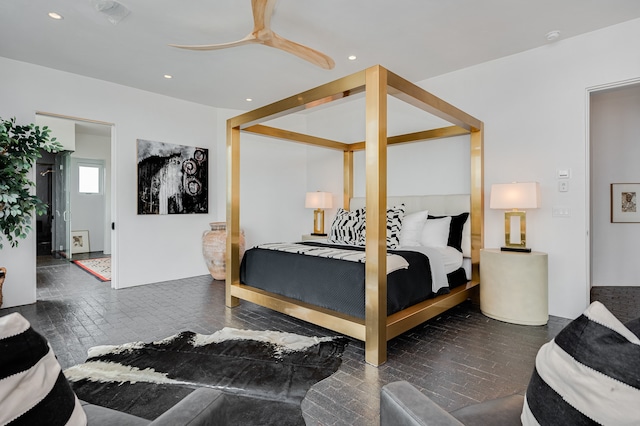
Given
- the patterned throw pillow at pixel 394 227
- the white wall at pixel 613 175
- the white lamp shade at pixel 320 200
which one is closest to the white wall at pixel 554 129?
the patterned throw pillow at pixel 394 227

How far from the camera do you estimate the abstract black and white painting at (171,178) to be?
493cm

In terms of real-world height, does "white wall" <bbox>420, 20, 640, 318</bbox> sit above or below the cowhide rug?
above

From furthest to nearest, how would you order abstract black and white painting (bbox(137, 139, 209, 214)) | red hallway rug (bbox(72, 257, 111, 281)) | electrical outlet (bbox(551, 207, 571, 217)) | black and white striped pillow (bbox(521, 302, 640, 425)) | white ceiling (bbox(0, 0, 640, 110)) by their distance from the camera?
red hallway rug (bbox(72, 257, 111, 281)), abstract black and white painting (bbox(137, 139, 209, 214)), electrical outlet (bbox(551, 207, 571, 217)), white ceiling (bbox(0, 0, 640, 110)), black and white striped pillow (bbox(521, 302, 640, 425))

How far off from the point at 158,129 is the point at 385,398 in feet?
17.1

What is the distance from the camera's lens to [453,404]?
6.18ft

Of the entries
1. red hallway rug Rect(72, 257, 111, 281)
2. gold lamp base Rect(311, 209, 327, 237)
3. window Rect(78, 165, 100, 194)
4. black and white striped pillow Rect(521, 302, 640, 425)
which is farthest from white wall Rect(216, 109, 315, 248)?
black and white striped pillow Rect(521, 302, 640, 425)

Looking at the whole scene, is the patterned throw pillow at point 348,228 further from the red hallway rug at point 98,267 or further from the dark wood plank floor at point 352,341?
the red hallway rug at point 98,267

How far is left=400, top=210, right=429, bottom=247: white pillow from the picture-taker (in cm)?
397

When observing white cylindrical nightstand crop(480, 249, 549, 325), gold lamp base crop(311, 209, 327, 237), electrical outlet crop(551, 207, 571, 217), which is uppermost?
electrical outlet crop(551, 207, 571, 217)

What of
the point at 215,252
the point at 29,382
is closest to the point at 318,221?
the point at 215,252

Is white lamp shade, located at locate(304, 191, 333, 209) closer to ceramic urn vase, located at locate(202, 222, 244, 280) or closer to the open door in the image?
ceramic urn vase, located at locate(202, 222, 244, 280)

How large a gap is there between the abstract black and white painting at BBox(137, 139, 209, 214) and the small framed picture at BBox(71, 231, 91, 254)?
14.7ft

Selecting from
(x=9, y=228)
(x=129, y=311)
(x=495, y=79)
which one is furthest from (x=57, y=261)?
(x=495, y=79)

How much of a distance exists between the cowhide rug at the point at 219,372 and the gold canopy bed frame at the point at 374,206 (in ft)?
0.93
